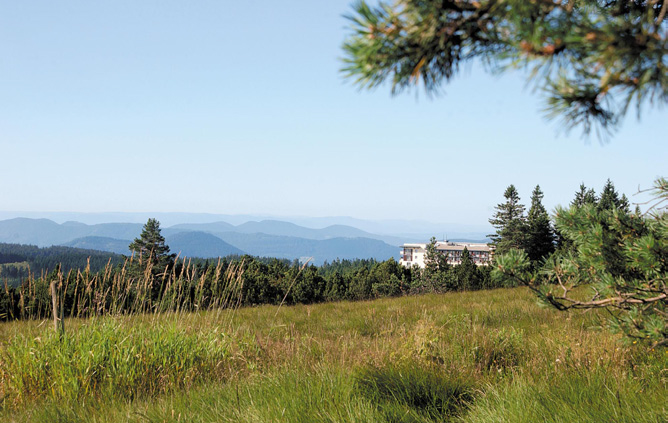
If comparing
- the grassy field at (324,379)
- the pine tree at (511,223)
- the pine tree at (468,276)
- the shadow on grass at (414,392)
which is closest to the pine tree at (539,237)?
the pine tree at (511,223)

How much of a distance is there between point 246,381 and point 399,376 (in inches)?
56.3

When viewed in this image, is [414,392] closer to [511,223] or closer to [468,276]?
[468,276]

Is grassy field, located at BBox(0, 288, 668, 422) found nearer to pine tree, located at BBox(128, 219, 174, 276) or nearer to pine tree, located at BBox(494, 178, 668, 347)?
pine tree, located at BBox(494, 178, 668, 347)

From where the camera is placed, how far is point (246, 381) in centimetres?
385

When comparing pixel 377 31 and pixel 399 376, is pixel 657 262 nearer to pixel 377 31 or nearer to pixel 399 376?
pixel 399 376

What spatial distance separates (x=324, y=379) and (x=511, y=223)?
34484mm

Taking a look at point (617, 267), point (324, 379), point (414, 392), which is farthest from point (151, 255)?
point (617, 267)

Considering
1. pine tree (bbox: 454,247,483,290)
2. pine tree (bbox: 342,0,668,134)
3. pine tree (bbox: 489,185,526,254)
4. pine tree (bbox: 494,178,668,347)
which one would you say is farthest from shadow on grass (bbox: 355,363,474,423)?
pine tree (bbox: 489,185,526,254)

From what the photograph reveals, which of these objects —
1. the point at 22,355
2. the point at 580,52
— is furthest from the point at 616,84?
the point at 22,355

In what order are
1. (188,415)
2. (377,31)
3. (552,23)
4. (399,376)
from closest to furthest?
(552,23), (377,31), (188,415), (399,376)

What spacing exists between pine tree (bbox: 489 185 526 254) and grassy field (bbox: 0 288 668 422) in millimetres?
30562

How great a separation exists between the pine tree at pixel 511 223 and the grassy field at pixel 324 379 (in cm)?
3056

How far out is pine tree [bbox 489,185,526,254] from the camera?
3375 centimetres

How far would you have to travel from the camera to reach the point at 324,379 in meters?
3.40
